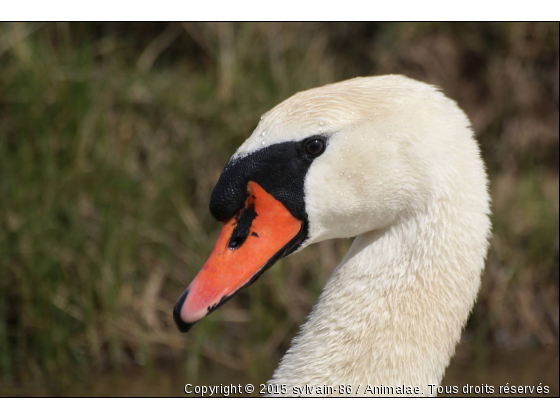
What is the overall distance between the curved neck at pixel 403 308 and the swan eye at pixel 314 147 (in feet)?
0.95

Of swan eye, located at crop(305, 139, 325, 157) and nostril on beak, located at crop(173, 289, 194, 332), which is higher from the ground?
swan eye, located at crop(305, 139, 325, 157)

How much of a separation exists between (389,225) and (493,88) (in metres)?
4.01

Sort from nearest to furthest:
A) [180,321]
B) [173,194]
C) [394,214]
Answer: [180,321]
[394,214]
[173,194]

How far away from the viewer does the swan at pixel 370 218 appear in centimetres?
202

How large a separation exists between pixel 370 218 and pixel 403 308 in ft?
0.85

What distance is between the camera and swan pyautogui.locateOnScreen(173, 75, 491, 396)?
2.02 metres

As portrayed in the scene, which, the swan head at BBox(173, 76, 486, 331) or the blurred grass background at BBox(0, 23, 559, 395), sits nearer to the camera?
the swan head at BBox(173, 76, 486, 331)

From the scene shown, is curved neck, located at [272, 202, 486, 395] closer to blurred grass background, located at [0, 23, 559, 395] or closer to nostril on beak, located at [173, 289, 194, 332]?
nostril on beak, located at [173, 289, 194, 332]

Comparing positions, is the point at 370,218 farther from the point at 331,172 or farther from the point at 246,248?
the point at 246,248

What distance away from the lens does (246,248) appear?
6.83 ft

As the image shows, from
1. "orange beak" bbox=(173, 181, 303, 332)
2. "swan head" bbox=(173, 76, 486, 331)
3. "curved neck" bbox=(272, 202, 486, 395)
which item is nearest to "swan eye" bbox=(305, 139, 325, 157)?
"swan head" bbox=(173, 76, 486, 331)

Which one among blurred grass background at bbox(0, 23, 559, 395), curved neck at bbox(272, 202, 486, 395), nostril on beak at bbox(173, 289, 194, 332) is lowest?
blurred grass background at bbox(0, 23, 559, 395)

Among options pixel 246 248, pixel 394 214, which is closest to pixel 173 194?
pixel 246 248

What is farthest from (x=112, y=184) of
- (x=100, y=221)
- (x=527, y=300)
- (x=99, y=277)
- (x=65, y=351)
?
(x=527, y=300)
